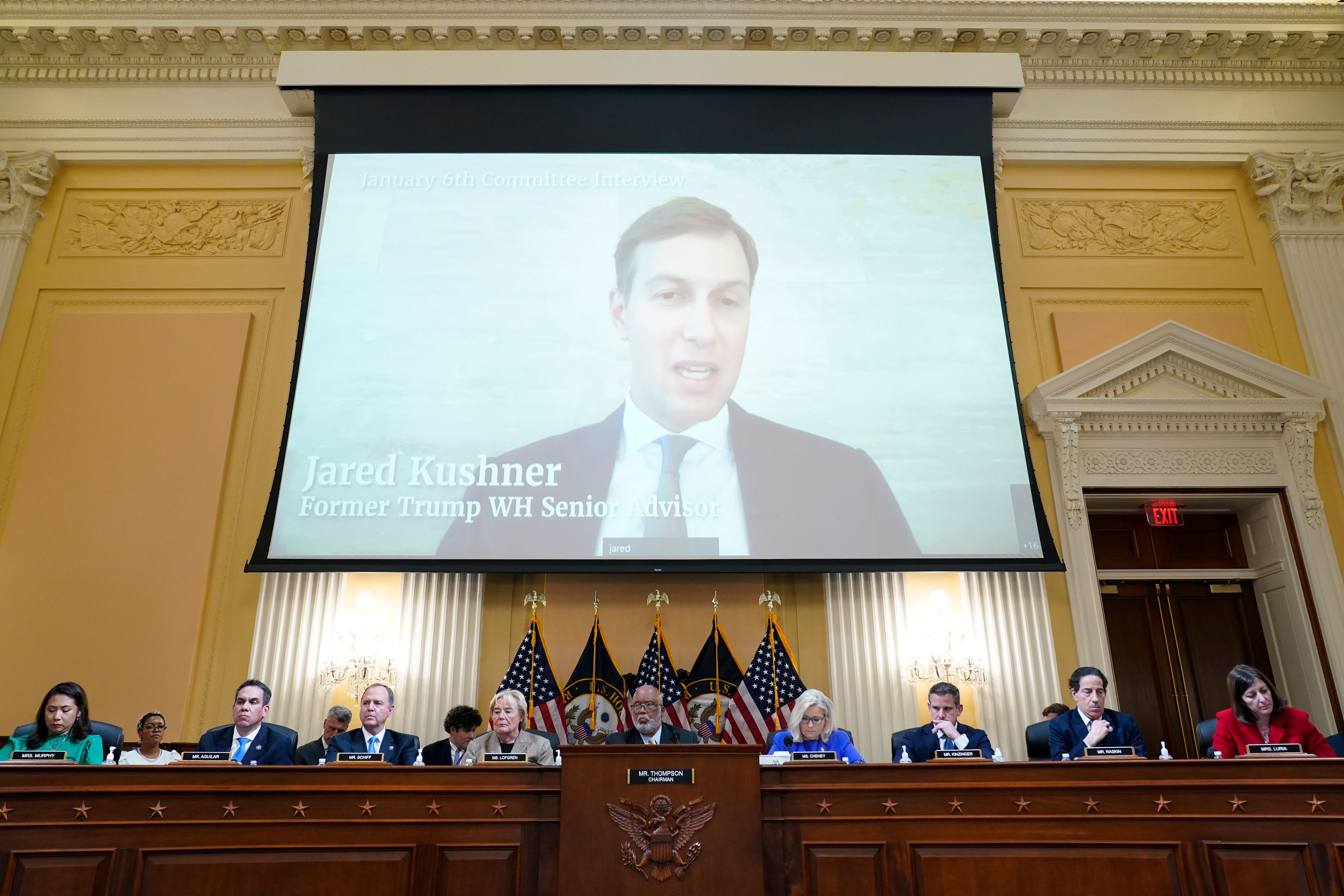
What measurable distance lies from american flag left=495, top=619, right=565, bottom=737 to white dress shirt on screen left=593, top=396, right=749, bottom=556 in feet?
2.48

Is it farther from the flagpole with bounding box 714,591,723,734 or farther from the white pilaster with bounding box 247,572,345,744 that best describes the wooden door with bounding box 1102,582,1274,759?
the white pilaster with bounding box 247,572,345,744

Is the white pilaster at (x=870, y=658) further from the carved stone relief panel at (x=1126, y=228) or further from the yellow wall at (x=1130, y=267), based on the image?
the carved stone relief panel at (x=1126, y=228)

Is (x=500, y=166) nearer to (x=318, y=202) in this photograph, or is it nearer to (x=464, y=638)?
(x=318, y=202)

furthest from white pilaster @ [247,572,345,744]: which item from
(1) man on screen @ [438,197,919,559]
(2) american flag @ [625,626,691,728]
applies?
(2) american flag @ [625,626,691,728]

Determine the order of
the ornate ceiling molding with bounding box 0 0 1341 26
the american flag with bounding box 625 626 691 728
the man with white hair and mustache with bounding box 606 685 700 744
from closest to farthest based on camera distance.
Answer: the man with white hair and mustache with bounding box 606 685 700 744 → the american flag with bounding box 625 626 691 728 → the ornate ceiling molding with bounding box 0 0 1341 26

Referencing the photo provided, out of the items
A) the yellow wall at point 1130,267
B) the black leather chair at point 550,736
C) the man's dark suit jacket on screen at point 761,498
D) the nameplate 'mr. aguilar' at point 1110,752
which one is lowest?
the nameplate 'mr. aguilar' at point 1110,752

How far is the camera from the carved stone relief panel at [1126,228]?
7277 mm

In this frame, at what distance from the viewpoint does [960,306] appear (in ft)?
21.5

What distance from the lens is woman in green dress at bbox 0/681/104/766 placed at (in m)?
4.04

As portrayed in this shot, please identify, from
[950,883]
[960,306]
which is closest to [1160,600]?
[960,306]

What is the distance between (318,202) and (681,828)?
5369 mm

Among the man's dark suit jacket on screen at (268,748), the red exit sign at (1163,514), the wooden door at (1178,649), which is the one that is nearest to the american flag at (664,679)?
the man's dark suit jacket on screen at (268,748)

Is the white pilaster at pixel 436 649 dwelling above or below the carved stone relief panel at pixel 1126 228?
below

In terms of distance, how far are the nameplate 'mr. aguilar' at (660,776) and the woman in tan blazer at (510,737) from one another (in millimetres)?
1324
